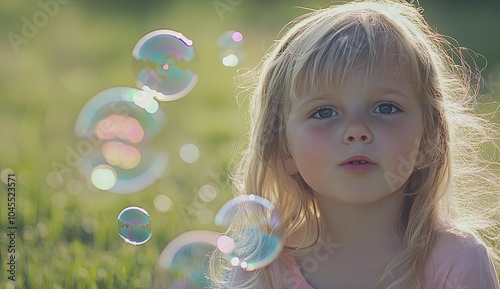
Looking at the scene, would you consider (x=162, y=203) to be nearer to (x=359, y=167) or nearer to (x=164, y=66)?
(x=164, y=66)

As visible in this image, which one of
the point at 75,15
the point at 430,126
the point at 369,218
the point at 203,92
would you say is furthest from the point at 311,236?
A: the point at 75,15

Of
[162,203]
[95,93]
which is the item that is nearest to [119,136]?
[162,203]

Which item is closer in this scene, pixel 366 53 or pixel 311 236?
pixel 366 53

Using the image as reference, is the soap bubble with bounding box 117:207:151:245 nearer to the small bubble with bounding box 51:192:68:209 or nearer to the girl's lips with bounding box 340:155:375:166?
the small bubble with bounding box 51:192:68:209

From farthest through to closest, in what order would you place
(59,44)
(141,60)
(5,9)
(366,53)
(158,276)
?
(5,9), (59,44), (141,60), (158,276), (366,53)

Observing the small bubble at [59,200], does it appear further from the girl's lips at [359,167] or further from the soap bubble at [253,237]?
the girl's lips at [359,167]

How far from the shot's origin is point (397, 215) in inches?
97.8

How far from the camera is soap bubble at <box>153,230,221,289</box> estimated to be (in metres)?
2.85

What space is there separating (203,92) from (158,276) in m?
2.50

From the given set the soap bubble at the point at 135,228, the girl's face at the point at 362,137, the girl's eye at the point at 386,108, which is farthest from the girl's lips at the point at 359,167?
the soap bubble at the point at 135,228

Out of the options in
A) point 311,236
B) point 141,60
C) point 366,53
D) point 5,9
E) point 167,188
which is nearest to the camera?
point 366,53

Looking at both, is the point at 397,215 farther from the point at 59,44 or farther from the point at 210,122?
the point at 59,44

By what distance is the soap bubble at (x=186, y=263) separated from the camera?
285 centimetres

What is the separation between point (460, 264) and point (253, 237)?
22.3 inches
